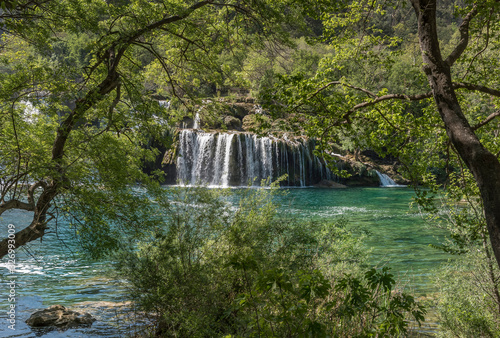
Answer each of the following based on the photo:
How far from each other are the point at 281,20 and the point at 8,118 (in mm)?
4354

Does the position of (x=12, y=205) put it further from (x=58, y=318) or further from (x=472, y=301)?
(x=472, y=301)

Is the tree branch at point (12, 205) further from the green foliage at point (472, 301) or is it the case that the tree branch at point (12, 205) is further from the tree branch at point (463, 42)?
the green foliage at point (472, 301)

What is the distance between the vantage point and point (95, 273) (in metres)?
10.5

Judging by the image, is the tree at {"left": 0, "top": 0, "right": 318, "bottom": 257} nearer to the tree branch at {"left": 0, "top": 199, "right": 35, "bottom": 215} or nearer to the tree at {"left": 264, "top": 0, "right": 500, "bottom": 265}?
the tree branch at {"left": 0, "top": 199, "right": 35, "bottom": 215}

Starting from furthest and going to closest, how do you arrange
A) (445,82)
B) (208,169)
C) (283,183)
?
(283,183) → (208,169) → (445,82)

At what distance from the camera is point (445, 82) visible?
4078 millimetres

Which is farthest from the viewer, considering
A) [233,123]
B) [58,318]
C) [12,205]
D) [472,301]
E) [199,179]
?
[233,123]

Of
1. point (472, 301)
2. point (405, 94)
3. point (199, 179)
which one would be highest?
point (405, 94)

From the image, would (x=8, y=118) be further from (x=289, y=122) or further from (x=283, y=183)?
(x=283, y=183)

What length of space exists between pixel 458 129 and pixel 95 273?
965cm

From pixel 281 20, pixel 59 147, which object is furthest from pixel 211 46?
pixel 59 147

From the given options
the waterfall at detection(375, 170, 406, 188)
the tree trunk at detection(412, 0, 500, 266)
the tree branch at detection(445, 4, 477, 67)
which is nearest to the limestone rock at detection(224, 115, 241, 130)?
the waterfall at detection(375, 170, 406, 188)

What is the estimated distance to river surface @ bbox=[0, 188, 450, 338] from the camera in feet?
22.6

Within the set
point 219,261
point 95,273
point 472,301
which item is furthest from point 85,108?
point 472,301
